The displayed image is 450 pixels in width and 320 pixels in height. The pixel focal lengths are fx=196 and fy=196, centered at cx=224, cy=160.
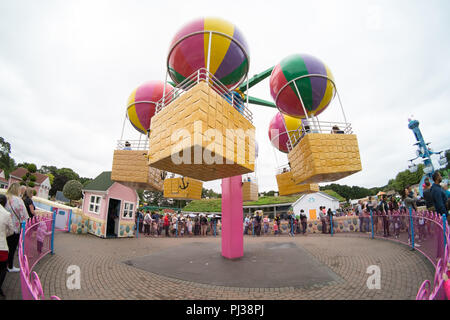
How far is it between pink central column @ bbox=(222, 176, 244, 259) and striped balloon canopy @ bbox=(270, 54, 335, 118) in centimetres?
344

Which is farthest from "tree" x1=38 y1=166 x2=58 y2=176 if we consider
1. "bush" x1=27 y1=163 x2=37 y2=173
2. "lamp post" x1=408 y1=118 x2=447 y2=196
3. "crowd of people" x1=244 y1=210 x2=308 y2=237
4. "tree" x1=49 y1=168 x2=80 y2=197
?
"lamp post" x1=408 y1=118 x2=447 y2=196

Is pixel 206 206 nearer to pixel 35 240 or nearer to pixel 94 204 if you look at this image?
pixel 94 204

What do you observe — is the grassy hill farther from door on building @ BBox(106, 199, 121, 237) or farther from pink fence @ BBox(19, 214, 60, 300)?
pink fence @ BBox(19, 214, 60, 300)

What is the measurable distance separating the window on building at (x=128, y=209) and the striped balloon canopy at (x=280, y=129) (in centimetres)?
1072

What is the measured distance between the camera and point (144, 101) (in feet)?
23.8

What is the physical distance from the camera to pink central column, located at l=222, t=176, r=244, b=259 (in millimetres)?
6988

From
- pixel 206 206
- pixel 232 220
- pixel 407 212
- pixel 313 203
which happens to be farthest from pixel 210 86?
pixel 206 206

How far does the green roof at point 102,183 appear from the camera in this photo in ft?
42.0

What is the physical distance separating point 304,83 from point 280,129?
4.08 m

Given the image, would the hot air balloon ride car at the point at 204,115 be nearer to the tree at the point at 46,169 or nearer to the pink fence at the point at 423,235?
the pink fence at the point at 423,235

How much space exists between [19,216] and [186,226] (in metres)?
12.7
